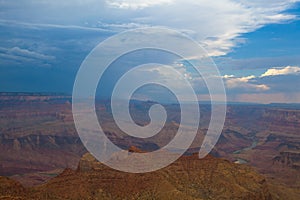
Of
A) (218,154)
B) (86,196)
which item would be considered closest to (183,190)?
(86,196)

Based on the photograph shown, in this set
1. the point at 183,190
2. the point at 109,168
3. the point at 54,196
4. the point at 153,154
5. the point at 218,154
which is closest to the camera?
the point at 54,196

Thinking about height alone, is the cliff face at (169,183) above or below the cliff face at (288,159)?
above

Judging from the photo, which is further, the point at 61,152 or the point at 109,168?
the point at 61,152

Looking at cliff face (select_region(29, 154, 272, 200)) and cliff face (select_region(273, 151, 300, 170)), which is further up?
cliff face (select_region(29, 154, 272, 200))

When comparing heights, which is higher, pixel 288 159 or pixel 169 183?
pixel 169 183

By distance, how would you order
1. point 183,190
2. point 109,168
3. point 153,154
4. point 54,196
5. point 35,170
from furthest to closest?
point 35,170
point 153,154
point 109,168
point 183,190
point 54,196

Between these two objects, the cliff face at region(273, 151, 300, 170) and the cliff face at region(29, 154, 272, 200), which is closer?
the cliff face at region(29, 154, 272, 200)

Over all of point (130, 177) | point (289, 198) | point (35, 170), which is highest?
point (130, 177)

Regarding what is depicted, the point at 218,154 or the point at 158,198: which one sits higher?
the point at 158,198

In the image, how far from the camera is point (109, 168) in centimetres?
6806

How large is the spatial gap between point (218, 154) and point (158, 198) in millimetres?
138266

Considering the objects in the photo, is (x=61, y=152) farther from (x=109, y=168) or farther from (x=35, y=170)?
(x=109, y=168)

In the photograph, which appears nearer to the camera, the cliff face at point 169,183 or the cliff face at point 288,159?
the cliff face at point 169,183

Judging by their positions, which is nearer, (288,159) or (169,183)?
(169,183)
